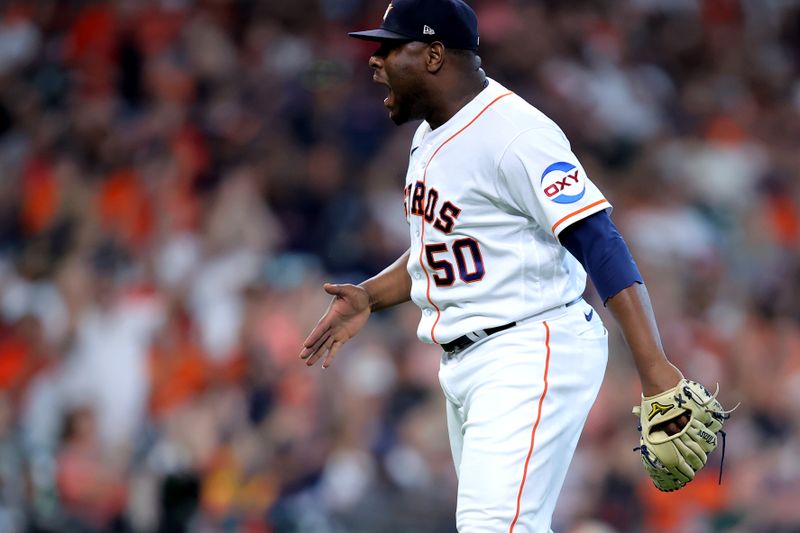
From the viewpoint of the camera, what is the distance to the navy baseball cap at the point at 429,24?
10.8ft

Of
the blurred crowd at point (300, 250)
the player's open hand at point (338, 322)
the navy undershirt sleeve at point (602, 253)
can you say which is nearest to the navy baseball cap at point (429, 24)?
the navy undershirt sleeve at point (602, 253)

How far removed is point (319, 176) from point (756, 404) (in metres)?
3.07

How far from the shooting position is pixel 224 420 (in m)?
6.73

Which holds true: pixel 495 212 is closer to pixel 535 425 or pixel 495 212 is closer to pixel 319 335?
pixel 535 425

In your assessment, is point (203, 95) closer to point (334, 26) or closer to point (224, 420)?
point (334, 26)

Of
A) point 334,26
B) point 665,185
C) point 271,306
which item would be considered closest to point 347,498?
point 271,306

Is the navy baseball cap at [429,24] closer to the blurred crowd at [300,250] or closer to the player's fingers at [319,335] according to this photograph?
the player's fingers at [319,335]

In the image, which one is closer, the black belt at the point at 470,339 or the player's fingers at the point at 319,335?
the black belt at the point at 470,339

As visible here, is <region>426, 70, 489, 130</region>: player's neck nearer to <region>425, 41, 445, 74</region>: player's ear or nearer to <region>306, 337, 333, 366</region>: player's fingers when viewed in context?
<region>425, 41, 445, 74</region>: player's ear

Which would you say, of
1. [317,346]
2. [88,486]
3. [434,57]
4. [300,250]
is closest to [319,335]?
[317,346]

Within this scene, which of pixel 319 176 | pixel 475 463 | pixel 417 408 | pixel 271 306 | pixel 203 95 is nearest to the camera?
pixel 475 463

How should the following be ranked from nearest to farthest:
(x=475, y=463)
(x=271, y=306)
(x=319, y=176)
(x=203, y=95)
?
(x=475, y=463) → (x=271, y=306) → (x=319, y=176) → (x=203, y=95)

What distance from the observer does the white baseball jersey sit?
10.2 feet

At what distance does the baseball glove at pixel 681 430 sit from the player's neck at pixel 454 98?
0.98 m
